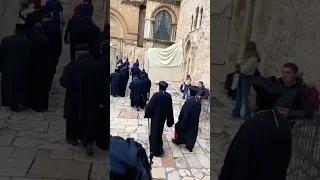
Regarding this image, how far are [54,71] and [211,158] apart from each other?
0.58 m

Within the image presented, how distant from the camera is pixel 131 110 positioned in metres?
1.18

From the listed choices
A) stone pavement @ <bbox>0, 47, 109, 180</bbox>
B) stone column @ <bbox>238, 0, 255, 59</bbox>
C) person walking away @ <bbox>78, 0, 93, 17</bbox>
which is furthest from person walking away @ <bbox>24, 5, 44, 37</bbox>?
stone column @ <bbox>238, 0, 255, 59</bbox>

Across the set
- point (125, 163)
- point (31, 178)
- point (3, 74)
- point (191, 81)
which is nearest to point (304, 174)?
point (191, 81)

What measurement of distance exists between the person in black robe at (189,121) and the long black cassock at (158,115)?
0.06 metres

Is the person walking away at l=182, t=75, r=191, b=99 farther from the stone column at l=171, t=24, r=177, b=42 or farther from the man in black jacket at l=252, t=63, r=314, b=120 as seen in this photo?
the man in black jacket at l=252, t=63, r=314, b=120

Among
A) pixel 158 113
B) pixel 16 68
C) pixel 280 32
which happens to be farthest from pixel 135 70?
pixel 280 32

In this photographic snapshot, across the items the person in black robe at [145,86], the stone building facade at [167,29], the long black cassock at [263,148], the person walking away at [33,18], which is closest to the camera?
the long black cassock at [263,148]

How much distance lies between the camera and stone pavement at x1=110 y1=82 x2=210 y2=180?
1.12 m

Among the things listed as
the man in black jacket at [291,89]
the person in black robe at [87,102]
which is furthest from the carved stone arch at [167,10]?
the man in black jacket at [291,89]

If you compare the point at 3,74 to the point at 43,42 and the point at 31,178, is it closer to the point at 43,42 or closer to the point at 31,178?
the point at 43,42

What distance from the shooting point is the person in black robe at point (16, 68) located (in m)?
0.97

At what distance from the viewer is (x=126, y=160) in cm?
111

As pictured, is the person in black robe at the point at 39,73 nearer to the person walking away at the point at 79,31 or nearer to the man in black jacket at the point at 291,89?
the person walking away at the point at 79,31

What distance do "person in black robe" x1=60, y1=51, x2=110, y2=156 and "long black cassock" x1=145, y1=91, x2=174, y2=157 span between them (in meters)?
0.22
